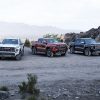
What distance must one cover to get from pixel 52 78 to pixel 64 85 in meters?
2.62

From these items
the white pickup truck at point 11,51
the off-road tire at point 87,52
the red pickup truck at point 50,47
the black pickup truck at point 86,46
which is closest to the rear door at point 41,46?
the red pickup truck at point 50,47

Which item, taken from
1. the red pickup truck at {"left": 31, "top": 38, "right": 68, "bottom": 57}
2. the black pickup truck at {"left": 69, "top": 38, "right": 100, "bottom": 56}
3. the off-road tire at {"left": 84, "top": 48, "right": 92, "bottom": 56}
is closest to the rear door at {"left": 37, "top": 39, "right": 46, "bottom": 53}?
the red pickup truck at {"left": 31, "top": 38, "right": 68, "bottom": 57}

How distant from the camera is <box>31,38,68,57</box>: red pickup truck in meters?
36.0

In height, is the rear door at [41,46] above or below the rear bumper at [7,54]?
above

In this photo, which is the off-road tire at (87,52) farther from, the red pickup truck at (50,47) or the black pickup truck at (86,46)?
the red pickup truck at (50,47)

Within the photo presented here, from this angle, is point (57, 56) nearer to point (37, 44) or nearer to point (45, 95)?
point (37, 44)

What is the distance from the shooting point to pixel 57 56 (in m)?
Answer: 36.6

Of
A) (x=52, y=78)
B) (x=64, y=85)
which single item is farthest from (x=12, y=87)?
(x=52, y=78)

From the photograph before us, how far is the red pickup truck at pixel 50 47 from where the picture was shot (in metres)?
36.0

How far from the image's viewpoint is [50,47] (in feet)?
118

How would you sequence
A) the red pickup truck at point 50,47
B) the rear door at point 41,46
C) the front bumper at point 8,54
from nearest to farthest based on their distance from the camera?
the front bumper at point 8,54
the red pickup truck at point 50,47
the rear door at point 41,46

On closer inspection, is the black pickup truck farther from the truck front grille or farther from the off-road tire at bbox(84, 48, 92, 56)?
the truck front grille

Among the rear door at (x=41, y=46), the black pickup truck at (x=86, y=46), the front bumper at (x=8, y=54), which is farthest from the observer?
the rear door at (x=41, y=46)

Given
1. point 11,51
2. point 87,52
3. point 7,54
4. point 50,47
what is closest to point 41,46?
point 50,47
